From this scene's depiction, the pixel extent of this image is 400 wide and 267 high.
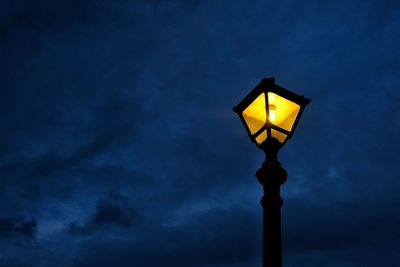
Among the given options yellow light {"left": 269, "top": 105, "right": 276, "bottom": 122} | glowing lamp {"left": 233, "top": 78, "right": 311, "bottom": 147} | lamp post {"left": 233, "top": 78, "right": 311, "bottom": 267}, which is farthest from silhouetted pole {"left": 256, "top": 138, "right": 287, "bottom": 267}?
yellow light {"left": 269, "top": 105, "right": 276, "bottom": 122}

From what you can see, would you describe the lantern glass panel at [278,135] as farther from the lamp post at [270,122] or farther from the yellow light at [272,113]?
the yellow light at [272,113]

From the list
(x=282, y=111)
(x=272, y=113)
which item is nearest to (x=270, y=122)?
(x=272, y=113)

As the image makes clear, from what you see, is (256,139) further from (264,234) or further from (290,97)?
(264,234)

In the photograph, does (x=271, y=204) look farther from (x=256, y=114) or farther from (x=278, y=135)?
(x=256, y=114)

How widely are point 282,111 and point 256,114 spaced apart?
1.15 ft

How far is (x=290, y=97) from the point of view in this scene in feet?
19.9

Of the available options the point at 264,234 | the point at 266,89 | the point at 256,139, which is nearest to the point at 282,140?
the point at 256,139

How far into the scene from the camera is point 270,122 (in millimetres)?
5918

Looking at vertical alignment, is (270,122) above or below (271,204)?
above

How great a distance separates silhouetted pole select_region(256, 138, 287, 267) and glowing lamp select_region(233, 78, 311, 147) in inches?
6.9

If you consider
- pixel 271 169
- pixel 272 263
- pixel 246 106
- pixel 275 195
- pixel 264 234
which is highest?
pixel 246 106

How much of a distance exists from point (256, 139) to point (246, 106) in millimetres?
498

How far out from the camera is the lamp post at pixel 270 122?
18.2 feet

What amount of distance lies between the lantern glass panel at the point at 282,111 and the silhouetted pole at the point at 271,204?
Answer: 0.32 metres
